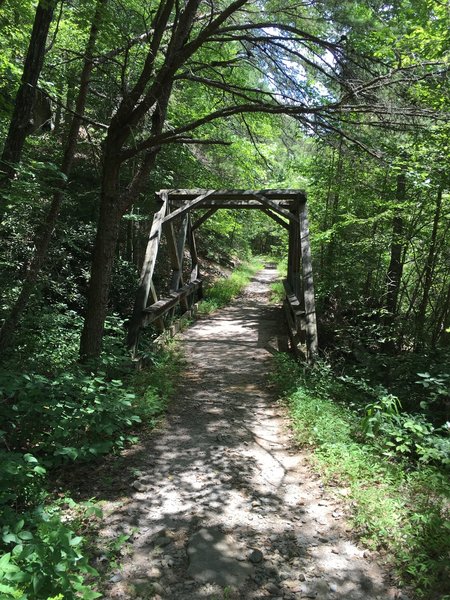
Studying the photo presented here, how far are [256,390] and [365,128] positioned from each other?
4158mm

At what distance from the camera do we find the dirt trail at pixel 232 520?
284 centimetres

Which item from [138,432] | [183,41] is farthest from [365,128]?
[138,432]

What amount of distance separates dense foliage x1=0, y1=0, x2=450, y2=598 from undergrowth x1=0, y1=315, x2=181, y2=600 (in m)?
0.02

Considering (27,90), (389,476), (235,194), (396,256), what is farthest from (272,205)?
(389,476)

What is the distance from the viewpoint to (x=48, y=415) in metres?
3.90

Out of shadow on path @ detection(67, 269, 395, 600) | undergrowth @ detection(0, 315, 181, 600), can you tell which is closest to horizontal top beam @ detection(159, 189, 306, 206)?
undergrowth @ detection(0, 315, 181, 600)

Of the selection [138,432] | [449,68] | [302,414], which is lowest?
[138,432]

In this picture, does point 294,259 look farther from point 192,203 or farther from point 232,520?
point 232,520

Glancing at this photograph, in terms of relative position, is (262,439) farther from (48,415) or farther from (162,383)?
(48,415)

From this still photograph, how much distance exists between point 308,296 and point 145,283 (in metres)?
2.95

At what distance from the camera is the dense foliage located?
341cm

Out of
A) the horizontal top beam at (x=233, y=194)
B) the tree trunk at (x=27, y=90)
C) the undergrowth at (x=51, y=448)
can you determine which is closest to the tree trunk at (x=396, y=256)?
the horizontal top beam at (x=233, y=194)

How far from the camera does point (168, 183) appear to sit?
11.5m

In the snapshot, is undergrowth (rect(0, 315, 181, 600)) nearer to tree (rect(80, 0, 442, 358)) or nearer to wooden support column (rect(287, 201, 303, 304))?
tree (rect(80, 0, 442, 358))
